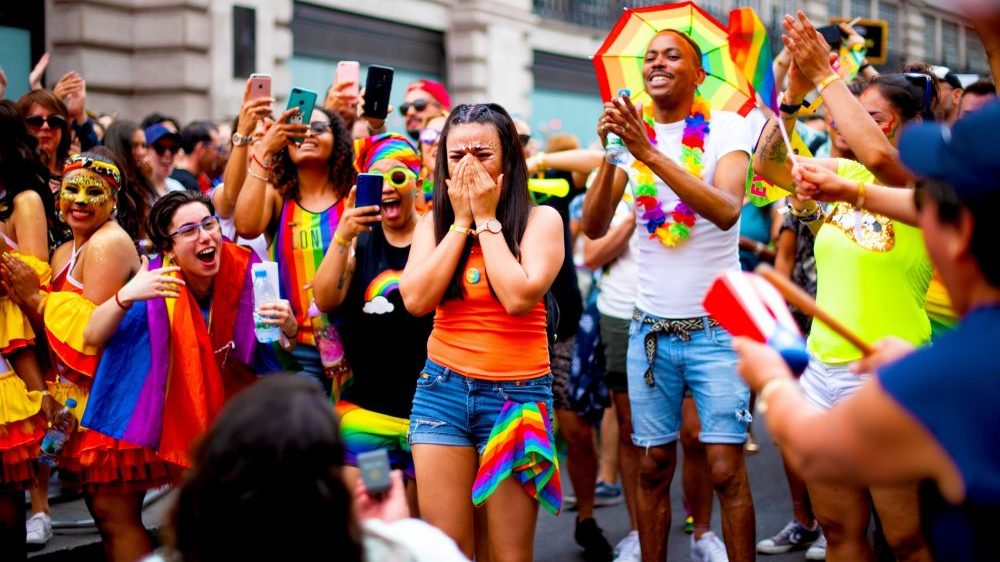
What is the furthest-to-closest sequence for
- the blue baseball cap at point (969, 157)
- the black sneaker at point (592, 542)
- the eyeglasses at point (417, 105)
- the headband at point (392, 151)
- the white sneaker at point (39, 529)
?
1. the eyeglasses at point (417, 105)
2. the black sneaker at point (592, 542)
3. the white sneaker at point (39, 529)
4. the headband at point (392, 151)
5. the blue baseball cap at point (969, 157)

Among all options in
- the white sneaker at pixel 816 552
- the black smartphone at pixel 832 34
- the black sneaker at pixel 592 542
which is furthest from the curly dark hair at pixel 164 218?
the white sneaker at pixel 816 552

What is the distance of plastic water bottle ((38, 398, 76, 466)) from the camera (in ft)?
16.0

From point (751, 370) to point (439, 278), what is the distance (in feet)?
6.06

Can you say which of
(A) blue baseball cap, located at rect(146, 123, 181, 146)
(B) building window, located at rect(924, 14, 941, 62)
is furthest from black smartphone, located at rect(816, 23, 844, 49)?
(B) building window, located at rect(924, 14, 941, 62)

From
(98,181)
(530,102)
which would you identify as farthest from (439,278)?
(530,102)

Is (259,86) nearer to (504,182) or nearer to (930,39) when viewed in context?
(504,182)

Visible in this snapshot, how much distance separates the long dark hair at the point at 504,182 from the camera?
4250 mm

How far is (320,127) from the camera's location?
5547 millimetres

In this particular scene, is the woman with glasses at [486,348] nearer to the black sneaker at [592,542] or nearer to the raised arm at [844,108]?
the raised arm at [844,108]

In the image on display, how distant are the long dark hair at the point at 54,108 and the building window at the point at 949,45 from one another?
3027 centimetres

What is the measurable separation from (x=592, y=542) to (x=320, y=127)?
2529 millimetres

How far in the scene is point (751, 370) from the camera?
95.3 inches

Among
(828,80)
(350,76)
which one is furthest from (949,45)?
(828,80)

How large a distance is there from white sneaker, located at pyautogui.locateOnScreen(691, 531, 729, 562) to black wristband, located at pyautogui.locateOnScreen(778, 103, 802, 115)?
2.39 metres
